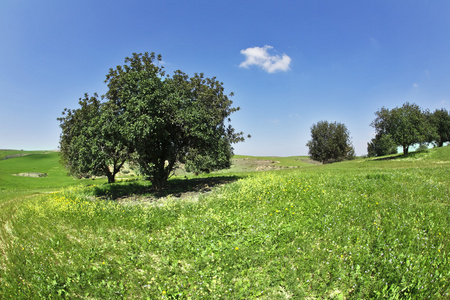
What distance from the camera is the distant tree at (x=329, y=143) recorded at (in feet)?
227

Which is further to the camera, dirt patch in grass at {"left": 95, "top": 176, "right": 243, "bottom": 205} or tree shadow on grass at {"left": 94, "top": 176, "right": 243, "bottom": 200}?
tree shadow on grass at {"left": 94, "top": 176, "right": 243, "bottom": 200}

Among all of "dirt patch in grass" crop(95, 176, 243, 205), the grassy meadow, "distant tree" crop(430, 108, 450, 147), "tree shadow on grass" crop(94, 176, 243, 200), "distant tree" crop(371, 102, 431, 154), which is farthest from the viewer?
"distant tree" crop(430, 108, 450, 147)

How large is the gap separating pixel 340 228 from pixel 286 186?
15.9 ft

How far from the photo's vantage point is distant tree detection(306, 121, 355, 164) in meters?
69.1

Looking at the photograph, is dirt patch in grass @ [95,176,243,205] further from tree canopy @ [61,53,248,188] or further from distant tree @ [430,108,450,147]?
distant tree @ [430,108,450,147]

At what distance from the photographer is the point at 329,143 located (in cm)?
6800

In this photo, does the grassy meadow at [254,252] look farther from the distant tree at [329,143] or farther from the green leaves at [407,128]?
the distant tree at [329,143]

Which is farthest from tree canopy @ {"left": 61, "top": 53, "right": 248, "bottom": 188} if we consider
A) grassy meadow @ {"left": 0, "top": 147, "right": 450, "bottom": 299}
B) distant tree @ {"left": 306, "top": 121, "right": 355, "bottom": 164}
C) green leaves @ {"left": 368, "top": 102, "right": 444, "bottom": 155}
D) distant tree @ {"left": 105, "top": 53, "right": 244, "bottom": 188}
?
distant tree @ {"left": 306, "top": 121, "right": 355, "bottom": 164}

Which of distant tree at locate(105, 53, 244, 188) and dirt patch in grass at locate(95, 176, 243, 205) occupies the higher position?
distant tree at locate(105, 53, 244, 188)

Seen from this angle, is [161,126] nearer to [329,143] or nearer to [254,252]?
[254,252]

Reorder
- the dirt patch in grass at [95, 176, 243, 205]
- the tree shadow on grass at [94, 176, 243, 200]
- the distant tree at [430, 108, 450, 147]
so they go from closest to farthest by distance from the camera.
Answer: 1. the dirt patch in grass at [95, 176, 243, 205]
2. the tree shadow on grass at [94, 176, 243, 200]
3. the distant tree at [430, 108, 450, 147]

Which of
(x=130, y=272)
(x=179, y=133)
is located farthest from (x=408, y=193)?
(x=179, y=133)

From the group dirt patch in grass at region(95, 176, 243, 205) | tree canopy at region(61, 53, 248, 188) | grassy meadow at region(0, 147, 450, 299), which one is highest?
tree canopy at region(61, 53, 248, 188)

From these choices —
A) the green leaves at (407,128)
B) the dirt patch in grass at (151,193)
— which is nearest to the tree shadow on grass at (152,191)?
the dirt patch in grass at (151,193)
